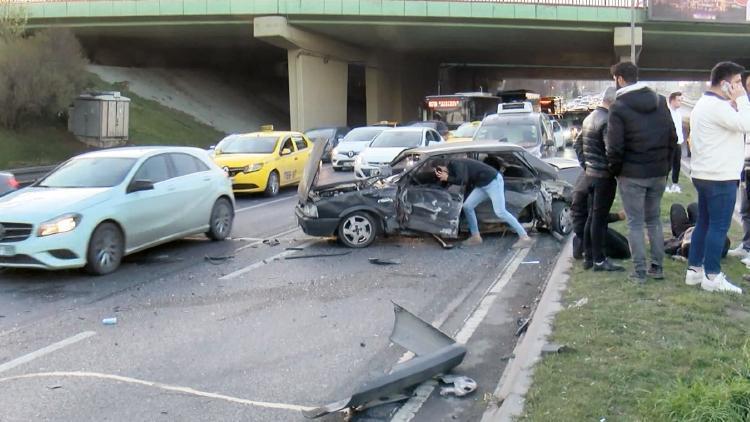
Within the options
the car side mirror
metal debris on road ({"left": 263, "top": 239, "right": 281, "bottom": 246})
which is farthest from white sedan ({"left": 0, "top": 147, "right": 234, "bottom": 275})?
metal debris on road ({"left": 263, "top": 239, "right": 281, "bottom": 246})

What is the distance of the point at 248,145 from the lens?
56.7ft

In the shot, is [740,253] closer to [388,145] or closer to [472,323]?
[472,323]

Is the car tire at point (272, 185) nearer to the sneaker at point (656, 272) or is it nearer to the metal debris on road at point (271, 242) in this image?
the metal debris on road at point (271, 242)

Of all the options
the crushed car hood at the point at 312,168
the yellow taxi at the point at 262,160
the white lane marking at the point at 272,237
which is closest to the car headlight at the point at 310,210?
the crushed car hood at the point at 312,168

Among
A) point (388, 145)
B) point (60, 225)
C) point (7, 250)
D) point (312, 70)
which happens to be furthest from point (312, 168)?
point (312, 70)

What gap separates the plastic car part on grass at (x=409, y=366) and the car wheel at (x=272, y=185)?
38.1 ft

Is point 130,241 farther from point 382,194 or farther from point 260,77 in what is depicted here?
point 260,77

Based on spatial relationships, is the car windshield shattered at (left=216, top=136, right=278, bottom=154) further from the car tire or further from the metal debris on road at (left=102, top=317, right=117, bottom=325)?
the metal debris on road at (left=102, top=317, right=117, bottom=325)

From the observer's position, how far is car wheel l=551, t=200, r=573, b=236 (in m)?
10.3

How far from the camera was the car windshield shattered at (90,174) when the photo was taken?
30.0 feet

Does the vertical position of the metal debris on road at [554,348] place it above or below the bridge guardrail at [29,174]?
below

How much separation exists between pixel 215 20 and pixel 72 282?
2820cm

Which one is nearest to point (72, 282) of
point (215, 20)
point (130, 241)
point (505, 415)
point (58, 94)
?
point (130, 241)

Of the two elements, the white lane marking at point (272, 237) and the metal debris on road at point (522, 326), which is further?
the white lane marking at point (272, 237)
